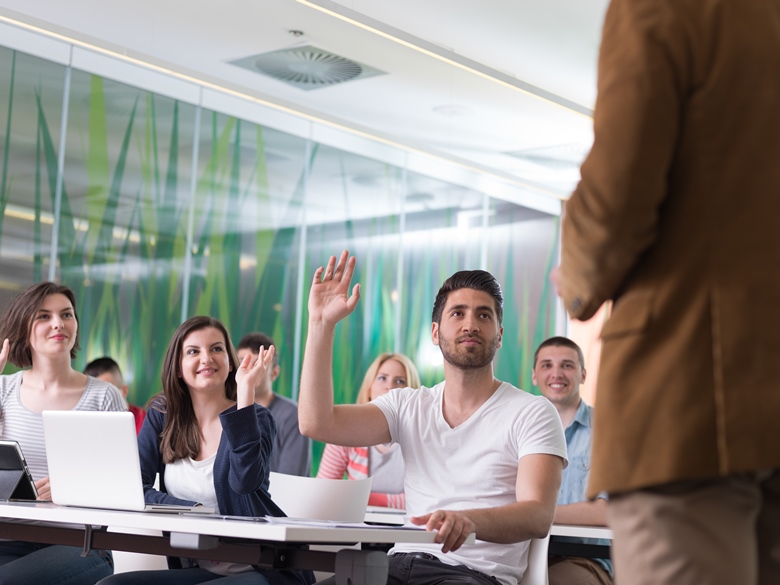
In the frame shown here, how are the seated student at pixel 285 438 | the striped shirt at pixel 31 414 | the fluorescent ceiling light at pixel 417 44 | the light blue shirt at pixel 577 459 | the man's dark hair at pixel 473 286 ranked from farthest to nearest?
1. the seated student at pixel 285 438
2. the fluorescent ceiling light at pixel 417 44
3. the light blue shirt at pixel 577 459
4. the striped shirt at pixel 31 414
5. the man's dark hair at pixel 473 286

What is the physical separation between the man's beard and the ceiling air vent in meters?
4.02

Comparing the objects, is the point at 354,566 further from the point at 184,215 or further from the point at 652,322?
the point at 184,215

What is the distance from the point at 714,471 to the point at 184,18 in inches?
220

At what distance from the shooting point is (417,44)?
5.53 meters

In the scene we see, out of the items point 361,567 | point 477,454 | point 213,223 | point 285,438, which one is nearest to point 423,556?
point 477,454

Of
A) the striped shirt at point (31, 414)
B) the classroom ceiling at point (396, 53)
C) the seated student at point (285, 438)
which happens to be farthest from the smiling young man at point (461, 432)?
the classroom ceiling at point (396, 53)

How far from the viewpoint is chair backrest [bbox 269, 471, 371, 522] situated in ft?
8.97

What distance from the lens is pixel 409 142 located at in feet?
28.3

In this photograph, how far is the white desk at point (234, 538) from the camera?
6.60ft

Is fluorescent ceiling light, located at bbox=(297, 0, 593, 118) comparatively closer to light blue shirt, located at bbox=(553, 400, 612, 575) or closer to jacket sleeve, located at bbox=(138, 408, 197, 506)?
light blue shirt, located at bbox=(553, 400, 612, 575)

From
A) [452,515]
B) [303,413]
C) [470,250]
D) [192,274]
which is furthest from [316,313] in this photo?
[470,250]

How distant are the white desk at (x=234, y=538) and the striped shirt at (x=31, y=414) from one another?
2.63 ft

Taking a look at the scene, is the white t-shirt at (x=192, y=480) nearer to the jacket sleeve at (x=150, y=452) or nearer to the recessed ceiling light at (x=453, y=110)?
the jacket sleeve at (x=150, y=452)

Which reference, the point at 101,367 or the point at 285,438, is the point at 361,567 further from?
the point at 101,367
